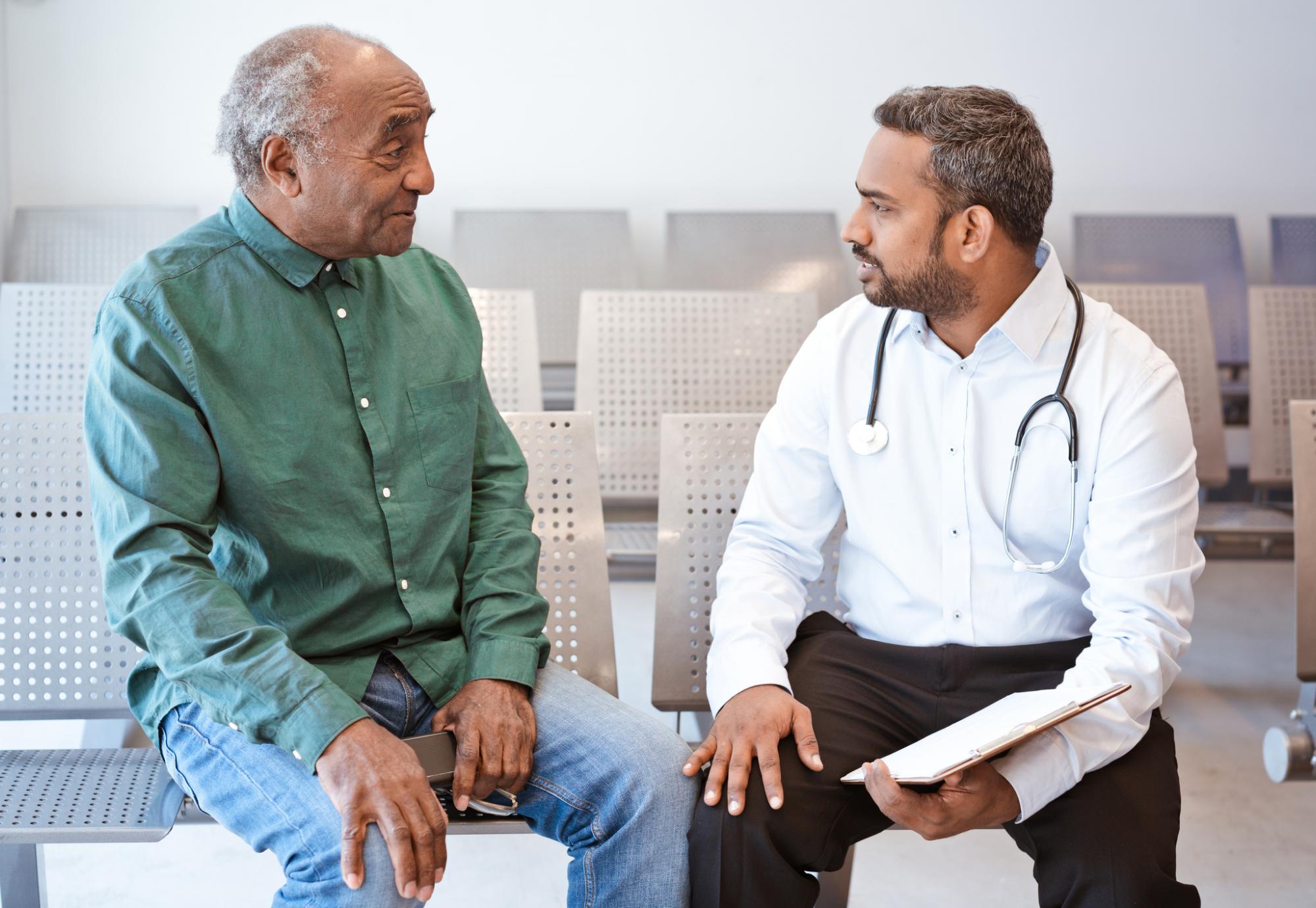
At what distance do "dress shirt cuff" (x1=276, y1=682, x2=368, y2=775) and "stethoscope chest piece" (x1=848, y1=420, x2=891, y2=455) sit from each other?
0.82 metres

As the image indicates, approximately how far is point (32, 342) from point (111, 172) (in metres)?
1.67

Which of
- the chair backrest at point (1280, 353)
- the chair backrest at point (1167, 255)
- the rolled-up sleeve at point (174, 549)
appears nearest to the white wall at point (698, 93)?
the chair backrest at point (1167, 255)

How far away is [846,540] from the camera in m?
1.85

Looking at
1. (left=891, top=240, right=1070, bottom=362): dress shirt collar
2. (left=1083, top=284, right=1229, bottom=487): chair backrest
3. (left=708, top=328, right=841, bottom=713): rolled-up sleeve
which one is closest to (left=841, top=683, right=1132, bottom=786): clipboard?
(left=708, top=328, right=841, bottom=713): rolled-up sleeve

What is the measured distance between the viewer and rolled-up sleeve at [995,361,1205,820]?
150 centimetres

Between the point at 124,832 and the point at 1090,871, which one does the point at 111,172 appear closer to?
the point at 124,832

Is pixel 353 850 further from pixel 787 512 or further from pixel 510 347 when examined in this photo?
pixel 510 347

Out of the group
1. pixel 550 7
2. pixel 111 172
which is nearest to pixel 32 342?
pixel 111 172

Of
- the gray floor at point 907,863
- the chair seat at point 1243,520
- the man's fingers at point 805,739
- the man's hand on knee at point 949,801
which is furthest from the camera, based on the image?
the chair seat at point 1243,520

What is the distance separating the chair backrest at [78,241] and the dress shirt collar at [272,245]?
3199 millimetres

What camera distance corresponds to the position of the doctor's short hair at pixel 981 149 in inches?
65.2

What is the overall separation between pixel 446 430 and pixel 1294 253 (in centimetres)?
441

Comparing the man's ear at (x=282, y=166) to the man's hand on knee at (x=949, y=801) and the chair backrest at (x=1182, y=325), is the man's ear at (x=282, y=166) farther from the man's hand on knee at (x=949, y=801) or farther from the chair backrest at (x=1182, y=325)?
the chair backrest at (x=1182, y=325)

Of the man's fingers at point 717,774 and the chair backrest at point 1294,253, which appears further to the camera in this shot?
the chair backrest at point 1294,253
